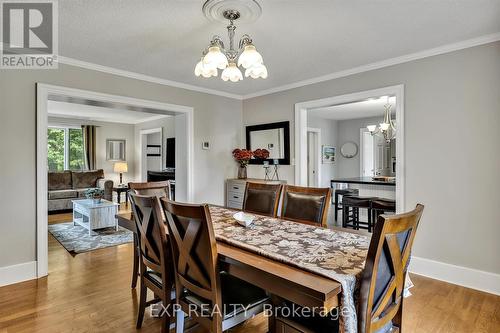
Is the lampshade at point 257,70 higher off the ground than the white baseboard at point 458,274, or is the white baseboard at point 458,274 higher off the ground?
the lampshade at point 257,70

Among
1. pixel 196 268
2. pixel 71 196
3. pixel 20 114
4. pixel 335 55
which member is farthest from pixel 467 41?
pixel 71 196

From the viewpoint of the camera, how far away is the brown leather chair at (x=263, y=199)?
259cm

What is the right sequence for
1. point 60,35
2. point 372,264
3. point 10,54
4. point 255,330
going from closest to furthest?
point 372,264 → point 255,330 → point 60,35 → point 10,54

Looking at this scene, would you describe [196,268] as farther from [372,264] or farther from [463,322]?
[463,322]

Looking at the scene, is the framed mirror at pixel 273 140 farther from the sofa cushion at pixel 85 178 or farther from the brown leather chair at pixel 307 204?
the sofa cushion at pixel 85 178

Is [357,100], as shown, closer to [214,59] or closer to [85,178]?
[214,59]

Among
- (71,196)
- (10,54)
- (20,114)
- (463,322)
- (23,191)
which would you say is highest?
(10,54)

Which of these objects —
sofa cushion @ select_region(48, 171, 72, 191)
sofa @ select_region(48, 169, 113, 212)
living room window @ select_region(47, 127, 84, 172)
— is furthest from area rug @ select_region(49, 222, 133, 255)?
living room window @ select_region(47, 127, 84, 172)

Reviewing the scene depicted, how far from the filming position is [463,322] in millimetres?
2146

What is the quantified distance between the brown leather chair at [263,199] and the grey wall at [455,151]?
1608 millimetres

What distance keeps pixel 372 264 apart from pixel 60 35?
305 centimetres

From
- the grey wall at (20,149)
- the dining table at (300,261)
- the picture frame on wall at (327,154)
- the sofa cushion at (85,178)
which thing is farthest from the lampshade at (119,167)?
the dining table at (300,261)

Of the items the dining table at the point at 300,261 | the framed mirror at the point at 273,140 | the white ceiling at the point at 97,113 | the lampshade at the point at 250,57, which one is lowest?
the dining table at the point at 300,261

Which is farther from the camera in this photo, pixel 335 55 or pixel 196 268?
pixel 335 55
